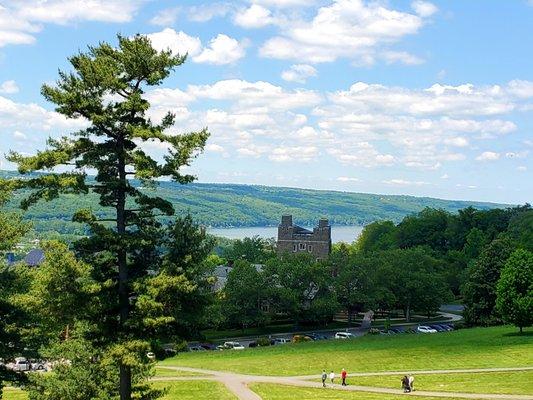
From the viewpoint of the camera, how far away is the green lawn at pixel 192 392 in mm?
40219

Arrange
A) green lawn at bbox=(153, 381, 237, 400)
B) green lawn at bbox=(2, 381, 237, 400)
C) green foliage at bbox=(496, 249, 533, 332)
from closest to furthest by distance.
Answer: green lawn at bbox=(153, 381, 237, 400)
green lawn at bbox=(2, 381, 237, 400)
green foliage at bbox=(496, 249, 533, 332)

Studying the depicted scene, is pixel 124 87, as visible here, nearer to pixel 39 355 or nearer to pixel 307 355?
pixel 39 355

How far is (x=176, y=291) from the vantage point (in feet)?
71.2

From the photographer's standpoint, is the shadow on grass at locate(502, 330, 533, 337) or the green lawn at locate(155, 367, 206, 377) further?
the shadow on grass at locate(502, 330, 533, 337)

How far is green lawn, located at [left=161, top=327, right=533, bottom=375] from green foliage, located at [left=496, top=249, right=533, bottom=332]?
71.0 inches

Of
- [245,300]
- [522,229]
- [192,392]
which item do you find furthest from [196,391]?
[522,229]

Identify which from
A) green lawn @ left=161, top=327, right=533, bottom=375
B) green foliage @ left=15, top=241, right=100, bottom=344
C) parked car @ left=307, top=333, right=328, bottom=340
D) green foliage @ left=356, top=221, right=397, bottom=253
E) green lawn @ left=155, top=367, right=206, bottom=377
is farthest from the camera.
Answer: green foliage @ left=356, top=221, right=397, bottom=253

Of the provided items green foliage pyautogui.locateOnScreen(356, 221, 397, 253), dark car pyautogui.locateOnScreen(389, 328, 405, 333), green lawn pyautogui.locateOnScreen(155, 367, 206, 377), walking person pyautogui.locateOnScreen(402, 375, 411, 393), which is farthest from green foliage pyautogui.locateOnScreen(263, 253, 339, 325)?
green foliage pyautogui.locateOnScreen(356, 221, 397, 253)

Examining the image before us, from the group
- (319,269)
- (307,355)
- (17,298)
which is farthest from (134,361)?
(319,269)

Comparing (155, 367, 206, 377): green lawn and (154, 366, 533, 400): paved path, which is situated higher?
(154, 366, 533, 400): paved path

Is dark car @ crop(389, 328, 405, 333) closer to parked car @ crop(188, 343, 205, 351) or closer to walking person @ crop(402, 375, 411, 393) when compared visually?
parked car @ crop(188, 343, 205, 351)

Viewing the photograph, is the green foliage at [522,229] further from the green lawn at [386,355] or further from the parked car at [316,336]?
the green lawn at [386,355]

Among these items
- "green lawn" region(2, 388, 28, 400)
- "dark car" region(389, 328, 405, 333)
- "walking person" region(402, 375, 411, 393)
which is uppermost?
"walking person" region(402, 375, 411, 393)

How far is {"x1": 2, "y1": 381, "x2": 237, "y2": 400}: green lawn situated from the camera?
132 feet
